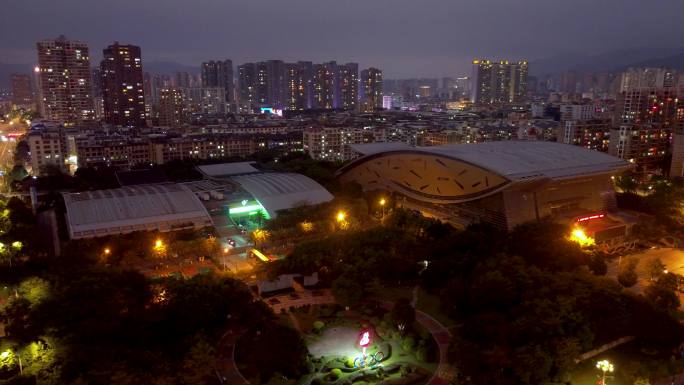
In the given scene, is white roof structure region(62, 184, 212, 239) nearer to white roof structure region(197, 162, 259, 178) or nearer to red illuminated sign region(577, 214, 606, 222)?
white roof structure region(197, 162, 259, 178)

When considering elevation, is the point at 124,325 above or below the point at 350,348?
above

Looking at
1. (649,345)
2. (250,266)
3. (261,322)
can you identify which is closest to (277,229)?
(250,266)

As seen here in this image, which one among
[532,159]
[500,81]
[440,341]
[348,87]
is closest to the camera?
[440,341]

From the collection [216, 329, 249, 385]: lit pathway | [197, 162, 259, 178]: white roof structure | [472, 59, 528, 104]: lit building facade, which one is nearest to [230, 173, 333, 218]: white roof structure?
[197, 162, 259, 178]: white roof structure

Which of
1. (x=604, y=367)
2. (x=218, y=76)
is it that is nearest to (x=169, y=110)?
(x=218, y=76)

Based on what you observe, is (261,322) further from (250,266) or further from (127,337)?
(250,266)

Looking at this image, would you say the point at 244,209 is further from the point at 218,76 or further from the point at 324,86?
the point at 218,76

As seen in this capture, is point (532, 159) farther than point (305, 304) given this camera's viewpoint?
Yes
